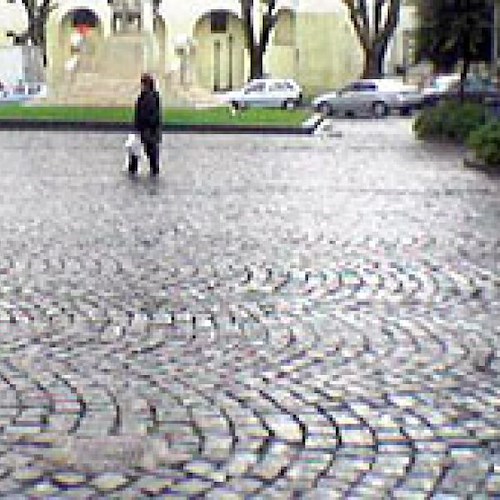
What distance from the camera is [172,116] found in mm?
40656

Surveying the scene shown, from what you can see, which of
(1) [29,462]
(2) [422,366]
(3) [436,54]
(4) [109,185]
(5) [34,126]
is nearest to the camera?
(1) [29,462]

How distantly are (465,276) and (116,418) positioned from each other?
5.17 metres

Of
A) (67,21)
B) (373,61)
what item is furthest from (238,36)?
(373,61)

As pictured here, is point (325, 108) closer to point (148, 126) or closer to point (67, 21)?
point (67, 21)

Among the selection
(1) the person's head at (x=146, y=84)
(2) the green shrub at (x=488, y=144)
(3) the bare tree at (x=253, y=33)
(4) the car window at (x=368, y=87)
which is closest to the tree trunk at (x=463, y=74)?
(2) the green shrub at (x=488, y=144)

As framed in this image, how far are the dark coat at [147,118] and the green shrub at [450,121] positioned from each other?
11.3 meters

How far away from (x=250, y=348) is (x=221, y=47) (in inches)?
2472

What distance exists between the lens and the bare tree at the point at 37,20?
6506 cm

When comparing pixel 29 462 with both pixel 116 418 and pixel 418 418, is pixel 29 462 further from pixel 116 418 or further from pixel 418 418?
pixel 418 418

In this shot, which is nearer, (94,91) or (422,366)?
(422,366)

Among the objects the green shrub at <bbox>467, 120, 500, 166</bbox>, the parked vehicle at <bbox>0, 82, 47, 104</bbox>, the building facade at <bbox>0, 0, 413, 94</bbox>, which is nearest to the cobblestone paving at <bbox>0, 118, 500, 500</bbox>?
the green shrub at <bbox>467, 120, 500, 166</bbox>

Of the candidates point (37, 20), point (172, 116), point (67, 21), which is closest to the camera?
point (172, 116)

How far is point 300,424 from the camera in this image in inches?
263

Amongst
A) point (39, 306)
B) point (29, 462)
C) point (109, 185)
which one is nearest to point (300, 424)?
point (29, 462)
